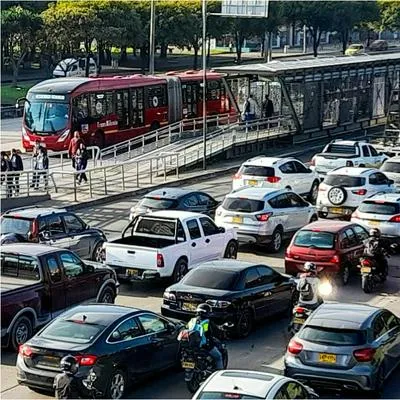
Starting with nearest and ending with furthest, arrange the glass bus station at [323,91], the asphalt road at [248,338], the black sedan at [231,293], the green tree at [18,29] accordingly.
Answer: the asphalt road at [248,338] < the black sedan at [231,293] < the glass bus station at [323,91] < the green tree at [18,29]

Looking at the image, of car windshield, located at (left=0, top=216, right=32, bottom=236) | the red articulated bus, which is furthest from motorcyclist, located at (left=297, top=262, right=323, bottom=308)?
the red articulated bus

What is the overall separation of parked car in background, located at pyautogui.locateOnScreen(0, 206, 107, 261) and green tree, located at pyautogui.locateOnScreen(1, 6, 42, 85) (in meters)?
54.0

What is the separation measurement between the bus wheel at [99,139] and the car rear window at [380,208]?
20.1 meters

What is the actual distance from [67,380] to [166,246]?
834 cm

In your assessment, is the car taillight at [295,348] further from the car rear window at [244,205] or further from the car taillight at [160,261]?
Answer: the car rear window at [244,205]

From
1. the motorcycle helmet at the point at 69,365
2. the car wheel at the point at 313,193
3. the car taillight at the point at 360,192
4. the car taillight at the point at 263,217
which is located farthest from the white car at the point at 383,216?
the motorcycle helmet at the point at 69,365

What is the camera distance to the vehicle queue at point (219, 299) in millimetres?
14406

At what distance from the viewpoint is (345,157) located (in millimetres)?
35781

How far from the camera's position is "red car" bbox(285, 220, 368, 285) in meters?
22.1

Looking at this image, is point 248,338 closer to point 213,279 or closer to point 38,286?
point 213,279

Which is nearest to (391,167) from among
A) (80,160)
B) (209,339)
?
(80,160)

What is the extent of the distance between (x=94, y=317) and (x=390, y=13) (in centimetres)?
10151

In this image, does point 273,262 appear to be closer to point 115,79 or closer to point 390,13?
point 115,79

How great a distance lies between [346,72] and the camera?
51.1 meters
